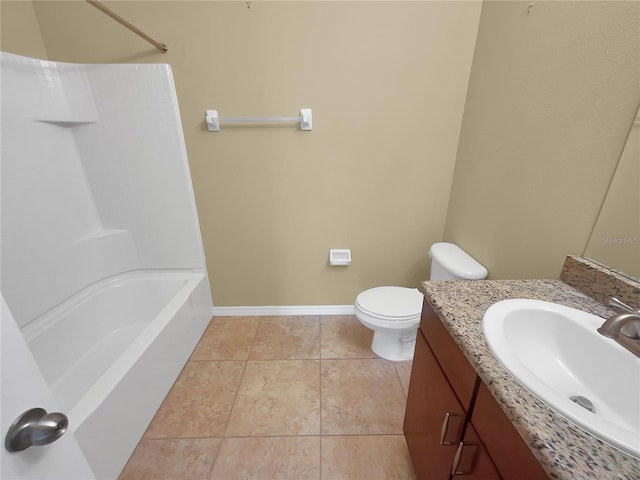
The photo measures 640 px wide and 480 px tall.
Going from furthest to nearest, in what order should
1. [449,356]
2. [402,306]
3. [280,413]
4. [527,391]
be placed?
[402,306]
[280,413]
[449,356]
[527,391]

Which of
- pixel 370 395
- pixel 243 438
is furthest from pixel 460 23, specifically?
pixel 243 438

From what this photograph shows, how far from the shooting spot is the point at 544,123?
1025 mm

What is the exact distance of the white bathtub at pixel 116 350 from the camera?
1058 mm

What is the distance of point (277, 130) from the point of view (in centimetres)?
162

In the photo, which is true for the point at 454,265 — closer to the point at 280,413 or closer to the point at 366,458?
the point at 366,458

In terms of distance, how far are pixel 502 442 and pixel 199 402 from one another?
145 cm

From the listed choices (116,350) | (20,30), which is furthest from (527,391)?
(20,30)

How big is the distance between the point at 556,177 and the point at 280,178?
4.55 feet

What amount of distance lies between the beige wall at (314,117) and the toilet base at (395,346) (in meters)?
0.47

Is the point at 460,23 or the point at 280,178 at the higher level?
the point at 460,23

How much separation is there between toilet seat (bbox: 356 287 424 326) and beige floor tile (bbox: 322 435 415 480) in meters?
0.56

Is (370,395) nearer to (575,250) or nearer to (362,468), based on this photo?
(362,468)

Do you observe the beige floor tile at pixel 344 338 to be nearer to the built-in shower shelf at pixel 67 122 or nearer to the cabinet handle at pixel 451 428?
the cabinet handle at pixel 451 428

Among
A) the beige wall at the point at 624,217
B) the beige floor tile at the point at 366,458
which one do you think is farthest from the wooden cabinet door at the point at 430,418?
the beige wall at the point at 624,217
